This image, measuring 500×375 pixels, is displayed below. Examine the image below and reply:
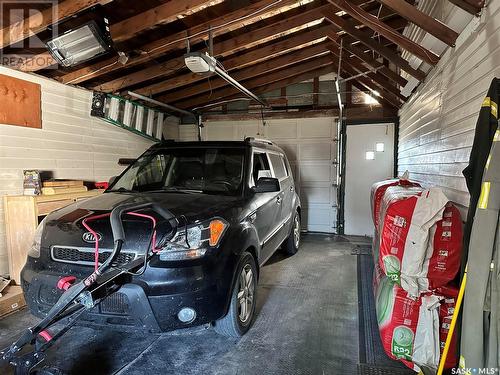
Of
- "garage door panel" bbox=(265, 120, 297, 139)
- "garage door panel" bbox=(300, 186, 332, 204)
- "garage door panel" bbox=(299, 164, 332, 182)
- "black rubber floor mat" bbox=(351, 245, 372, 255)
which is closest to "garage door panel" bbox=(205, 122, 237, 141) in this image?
"garage door panel" bbox=(265, 120, 297, 139)

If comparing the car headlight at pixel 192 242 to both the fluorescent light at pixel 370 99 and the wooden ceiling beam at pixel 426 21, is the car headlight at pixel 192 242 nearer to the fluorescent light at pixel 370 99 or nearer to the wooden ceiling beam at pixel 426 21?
the wooden ceiling beam at pixel 426 21

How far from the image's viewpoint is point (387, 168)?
642 centimetres

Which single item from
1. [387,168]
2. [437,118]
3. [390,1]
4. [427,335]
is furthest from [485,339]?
[387,168]

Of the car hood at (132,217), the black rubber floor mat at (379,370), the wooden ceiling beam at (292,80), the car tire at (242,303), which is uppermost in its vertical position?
the wooden ceiling beam at (292,80)

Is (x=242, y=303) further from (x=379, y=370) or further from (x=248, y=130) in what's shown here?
(x=248, y=130)

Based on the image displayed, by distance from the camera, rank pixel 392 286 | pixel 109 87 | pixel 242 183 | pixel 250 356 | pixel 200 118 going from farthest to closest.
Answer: pixel 200 118 < pixel 109 87 < pixel 242 183 < pixel 250 356 < pixel 392 286

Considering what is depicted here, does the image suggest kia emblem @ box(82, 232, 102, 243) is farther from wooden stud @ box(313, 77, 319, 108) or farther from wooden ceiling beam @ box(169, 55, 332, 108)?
wooden stud @ box(313, 77, 319, 108)

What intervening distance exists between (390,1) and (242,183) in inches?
86.3

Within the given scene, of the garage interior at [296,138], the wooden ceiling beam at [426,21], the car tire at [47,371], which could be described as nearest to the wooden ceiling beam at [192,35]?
the garage interior at [296,138]

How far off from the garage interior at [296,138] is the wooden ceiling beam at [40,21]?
0.02 meters

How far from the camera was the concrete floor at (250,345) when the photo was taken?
233 centimetres

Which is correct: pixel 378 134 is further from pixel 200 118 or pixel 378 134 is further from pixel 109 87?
pixel 109 87

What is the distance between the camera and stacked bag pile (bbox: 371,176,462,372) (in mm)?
2039

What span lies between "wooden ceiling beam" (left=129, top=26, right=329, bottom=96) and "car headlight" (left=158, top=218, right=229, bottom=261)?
3.74 m
